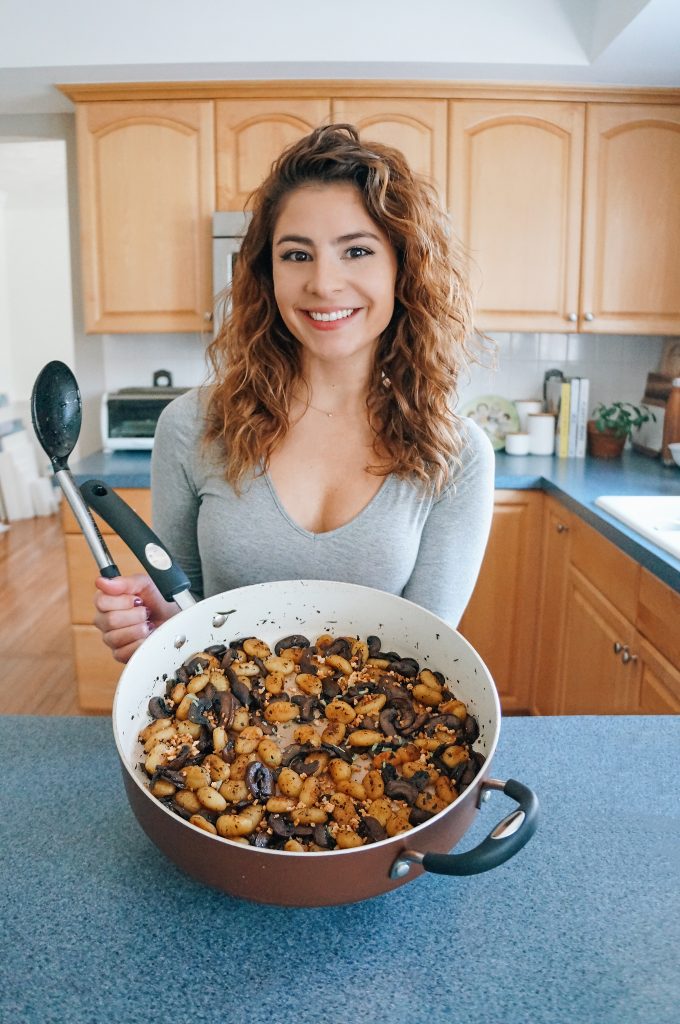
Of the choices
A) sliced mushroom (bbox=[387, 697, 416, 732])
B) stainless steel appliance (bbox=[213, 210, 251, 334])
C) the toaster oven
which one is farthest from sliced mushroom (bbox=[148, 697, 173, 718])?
the toaster oven

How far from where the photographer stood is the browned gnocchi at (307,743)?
67cm

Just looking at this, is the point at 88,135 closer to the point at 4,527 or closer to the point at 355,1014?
the point at 355,1014

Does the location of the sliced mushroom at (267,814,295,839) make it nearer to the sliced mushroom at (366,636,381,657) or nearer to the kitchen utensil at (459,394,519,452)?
the sliced mushroom at (366,636,381,657)

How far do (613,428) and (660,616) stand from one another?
1383 millimetres

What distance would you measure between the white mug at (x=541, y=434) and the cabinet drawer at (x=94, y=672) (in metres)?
1.73

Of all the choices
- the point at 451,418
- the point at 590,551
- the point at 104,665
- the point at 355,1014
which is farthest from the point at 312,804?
the point at 104,665

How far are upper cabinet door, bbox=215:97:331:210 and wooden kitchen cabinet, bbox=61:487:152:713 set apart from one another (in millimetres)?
1139

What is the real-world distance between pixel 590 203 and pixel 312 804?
2678 mm

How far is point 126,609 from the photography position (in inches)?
38.7

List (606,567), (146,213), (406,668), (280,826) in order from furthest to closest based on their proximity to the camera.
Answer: (146,213)
(606,567)
(406,668)
(280,826)

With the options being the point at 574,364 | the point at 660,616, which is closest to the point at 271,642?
the point at 660,616

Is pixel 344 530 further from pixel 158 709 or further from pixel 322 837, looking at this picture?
pixel 322 837

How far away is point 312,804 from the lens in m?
0.68

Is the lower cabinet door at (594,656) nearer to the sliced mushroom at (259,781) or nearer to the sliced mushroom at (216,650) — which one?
the sliced mushroom at (216,650)
